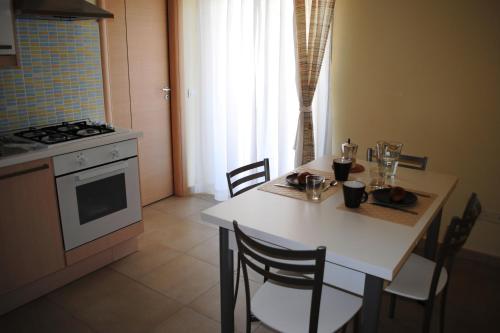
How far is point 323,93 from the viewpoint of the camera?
3.64 meters

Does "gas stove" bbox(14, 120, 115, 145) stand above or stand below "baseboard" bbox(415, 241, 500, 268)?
above

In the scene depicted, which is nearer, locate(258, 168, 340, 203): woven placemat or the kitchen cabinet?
locate(258, 168, 340, 203): woven placemat

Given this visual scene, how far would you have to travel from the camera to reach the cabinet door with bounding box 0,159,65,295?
8.01 feet

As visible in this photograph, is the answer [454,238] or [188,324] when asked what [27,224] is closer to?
[188,324]

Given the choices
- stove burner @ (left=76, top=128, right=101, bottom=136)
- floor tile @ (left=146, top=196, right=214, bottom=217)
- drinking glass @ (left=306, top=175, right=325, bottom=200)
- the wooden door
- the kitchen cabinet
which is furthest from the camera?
floor tile @ (left=146, top=196, right=214, bottom=217)

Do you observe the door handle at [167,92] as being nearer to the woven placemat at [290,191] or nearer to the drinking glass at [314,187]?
the woven placemat at [290,191]

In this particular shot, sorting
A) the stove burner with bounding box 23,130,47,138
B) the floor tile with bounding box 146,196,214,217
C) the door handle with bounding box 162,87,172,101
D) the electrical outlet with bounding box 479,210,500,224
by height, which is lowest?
the floor tile with bounding box 146,196,214,217

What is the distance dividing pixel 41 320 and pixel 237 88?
2.46m

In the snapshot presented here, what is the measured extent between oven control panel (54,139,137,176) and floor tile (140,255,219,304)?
843 mm

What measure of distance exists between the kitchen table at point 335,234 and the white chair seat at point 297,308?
18 centimetres

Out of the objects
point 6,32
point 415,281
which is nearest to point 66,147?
point 6,32

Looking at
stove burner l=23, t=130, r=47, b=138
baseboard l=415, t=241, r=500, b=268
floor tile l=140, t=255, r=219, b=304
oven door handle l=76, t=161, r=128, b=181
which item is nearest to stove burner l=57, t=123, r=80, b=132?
stove burner l=23, t=130, r=47, b=138

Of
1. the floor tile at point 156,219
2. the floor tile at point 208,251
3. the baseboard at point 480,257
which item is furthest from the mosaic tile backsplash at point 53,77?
the baseboard at point 480,257

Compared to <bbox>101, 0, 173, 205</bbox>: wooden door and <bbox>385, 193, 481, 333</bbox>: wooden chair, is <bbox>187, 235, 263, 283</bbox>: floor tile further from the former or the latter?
<bbox>385, 193, 481, 333</bbox>: wooden chair
